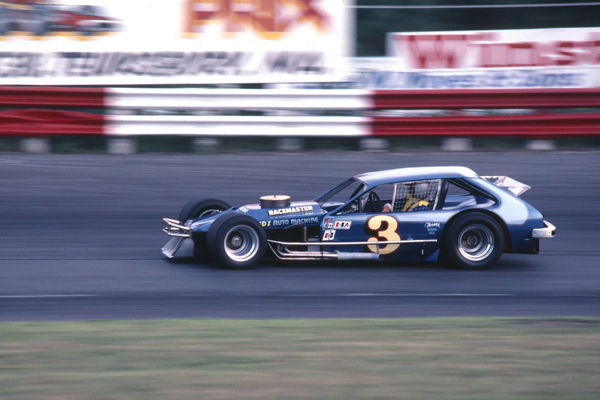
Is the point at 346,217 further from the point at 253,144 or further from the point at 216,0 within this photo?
the point at 216,0

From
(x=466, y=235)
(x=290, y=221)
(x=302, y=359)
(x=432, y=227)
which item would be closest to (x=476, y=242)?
(x=466, y=235)

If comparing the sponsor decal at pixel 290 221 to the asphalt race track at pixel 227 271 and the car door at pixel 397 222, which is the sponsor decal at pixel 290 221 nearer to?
the car door at pixel 397 222

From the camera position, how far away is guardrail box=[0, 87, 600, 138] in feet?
46.2

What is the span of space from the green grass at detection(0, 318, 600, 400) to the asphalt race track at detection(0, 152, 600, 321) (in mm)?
766

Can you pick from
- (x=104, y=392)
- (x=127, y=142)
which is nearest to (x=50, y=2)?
(x=127, y=142)

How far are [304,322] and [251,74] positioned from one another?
370 inches

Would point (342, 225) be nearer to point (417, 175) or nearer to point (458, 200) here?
point (417, 175)

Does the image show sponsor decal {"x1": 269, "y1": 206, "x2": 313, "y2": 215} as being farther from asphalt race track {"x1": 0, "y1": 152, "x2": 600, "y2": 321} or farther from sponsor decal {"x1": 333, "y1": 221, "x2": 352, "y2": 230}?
asphalt race track {"x1": 0, "y1": 152, "x2": 600, "y2": 321}

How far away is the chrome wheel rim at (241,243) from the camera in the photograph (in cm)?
848

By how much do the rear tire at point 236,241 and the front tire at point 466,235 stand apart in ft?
5.61

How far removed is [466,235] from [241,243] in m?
2.10

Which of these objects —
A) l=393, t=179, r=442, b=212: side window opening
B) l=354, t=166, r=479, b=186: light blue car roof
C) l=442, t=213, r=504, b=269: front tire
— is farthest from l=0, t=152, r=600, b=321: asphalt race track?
l=354, t=166, r=479, b=186: light blue car roof

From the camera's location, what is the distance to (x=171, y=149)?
14.6m

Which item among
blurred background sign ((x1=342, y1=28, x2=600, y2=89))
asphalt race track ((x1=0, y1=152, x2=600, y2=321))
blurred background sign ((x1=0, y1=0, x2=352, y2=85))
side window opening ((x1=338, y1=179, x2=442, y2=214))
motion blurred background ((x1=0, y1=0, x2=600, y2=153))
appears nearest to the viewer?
asphalt race track ((x1=0, y1=152, x2=600, y2=321))
